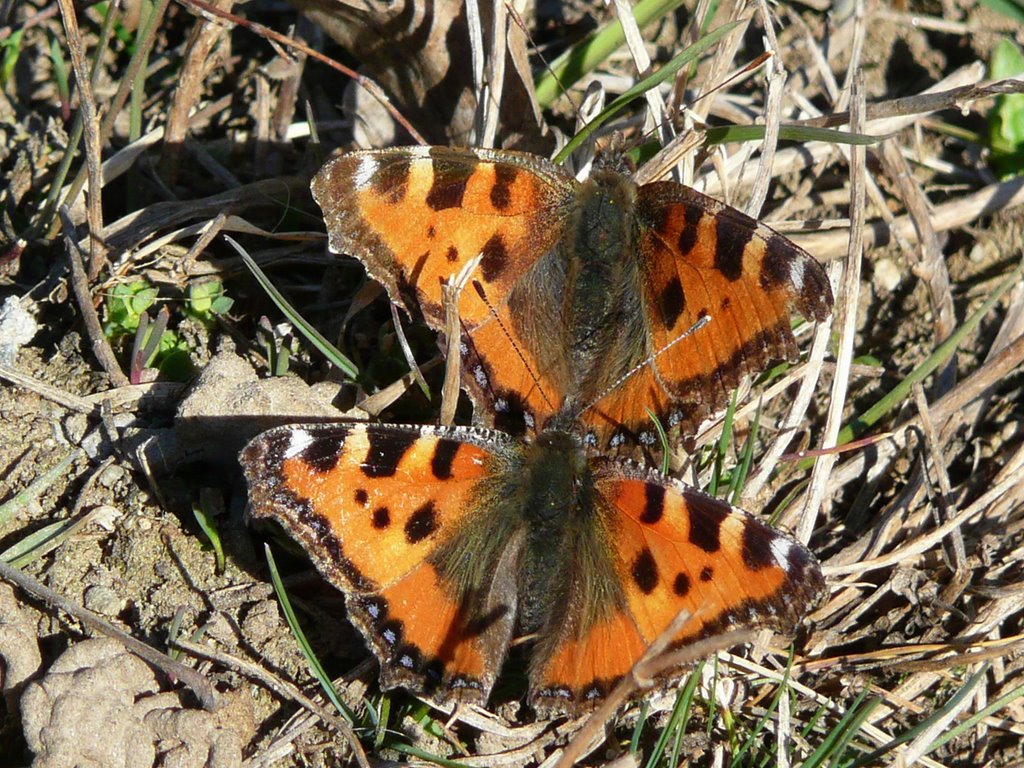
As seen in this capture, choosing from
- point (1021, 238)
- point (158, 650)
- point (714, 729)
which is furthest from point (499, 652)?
point (1021, 238)

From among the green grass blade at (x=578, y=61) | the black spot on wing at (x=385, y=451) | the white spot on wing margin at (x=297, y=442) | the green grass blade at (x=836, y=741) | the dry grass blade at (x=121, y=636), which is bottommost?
the green grass blade at (x=836, y=741)

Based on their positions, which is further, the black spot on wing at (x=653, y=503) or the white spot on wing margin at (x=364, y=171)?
the white spot on wing margin at (x=364, y=171)

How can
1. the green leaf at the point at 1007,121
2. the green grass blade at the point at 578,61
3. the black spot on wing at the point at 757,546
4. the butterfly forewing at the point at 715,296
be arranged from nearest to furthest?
1. the black spot on wing at the point at 757,546
2. the butterfly forewing at the point at 715,296
3. the green grass blade at the point at 578,61
4. the green leaf at the point at 1007,121

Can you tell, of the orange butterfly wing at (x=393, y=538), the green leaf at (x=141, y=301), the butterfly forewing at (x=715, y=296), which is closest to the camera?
the orange butterfly wing at (x=393, y=538)

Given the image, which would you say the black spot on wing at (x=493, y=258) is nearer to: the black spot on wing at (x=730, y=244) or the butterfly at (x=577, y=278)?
the butterfly at (x=577, y=278)

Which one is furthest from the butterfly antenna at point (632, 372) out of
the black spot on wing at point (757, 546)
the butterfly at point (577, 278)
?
the black spot on wing at point (757, 546)

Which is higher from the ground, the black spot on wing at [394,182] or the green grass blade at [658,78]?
the green grass blade at [658,78]

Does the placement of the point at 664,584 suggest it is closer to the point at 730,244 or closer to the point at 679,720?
the point at 679,720
